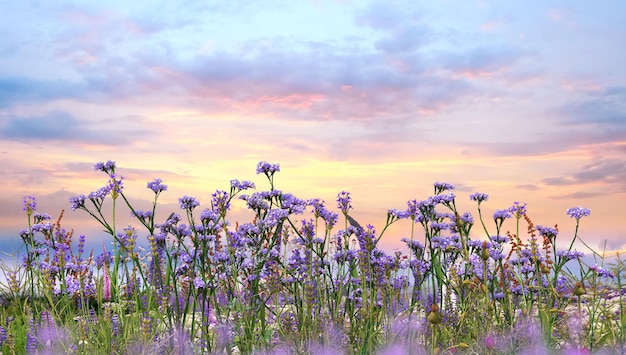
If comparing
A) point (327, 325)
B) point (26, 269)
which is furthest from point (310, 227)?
point (26, 269)

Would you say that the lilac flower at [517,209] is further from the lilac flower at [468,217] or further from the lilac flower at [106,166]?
the lilac flower at [106,166]

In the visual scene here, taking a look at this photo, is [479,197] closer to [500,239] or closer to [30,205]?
[500,239]

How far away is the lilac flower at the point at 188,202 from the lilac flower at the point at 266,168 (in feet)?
2.22

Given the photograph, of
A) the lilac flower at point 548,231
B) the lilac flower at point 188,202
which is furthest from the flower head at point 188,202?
the lilac flower at point 548,231

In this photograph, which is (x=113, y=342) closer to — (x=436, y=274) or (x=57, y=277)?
(x=57, y=277)

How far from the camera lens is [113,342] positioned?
223 inches

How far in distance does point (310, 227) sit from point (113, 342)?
1955 millimetres

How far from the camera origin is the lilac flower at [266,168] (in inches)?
247

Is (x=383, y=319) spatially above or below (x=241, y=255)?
below

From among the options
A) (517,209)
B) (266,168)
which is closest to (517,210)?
(517,209)

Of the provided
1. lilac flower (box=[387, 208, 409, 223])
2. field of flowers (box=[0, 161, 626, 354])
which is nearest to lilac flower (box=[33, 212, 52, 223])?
field of flowers (box=[0, 161, 626, 354])

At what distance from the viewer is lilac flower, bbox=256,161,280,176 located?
20.5 ft

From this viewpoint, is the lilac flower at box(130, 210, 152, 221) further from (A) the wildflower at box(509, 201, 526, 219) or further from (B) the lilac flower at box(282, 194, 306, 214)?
Answer: (A) the wildflower at box(509, 201, 526, 219)

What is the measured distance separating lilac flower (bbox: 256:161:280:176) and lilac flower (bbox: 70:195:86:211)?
1.59 m
